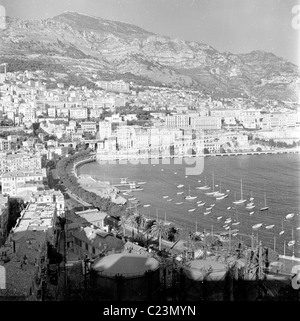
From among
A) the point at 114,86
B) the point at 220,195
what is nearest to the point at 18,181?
the point at 220,195

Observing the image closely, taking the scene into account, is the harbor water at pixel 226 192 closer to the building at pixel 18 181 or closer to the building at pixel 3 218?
the building at pixel 18 181

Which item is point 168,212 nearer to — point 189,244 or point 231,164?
point 189,244

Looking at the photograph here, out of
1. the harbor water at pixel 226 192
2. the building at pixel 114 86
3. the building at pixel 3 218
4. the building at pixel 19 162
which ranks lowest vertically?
the harbor water at pixel 226 192

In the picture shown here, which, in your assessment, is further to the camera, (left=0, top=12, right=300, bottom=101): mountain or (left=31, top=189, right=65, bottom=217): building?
(left=0, top=12, right=300, bottom=101): mountain

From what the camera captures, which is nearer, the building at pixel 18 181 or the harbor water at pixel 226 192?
the harbor water at pixel 226 192

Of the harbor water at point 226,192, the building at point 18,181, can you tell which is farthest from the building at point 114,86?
the building at point 18,181

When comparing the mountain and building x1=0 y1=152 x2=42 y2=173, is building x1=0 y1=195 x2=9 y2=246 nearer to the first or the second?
building x1=0 y1=152 x2=42 y2=173

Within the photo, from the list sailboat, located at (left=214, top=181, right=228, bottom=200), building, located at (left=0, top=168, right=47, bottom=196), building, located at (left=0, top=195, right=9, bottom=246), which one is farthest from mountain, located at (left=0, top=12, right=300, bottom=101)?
building, located at (left=0, top=195, right=9, bottom=246)

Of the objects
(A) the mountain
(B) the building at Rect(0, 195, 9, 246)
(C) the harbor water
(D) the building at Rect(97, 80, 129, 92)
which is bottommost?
(C) the harbor water

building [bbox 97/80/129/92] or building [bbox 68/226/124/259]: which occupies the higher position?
building [bbox 97/80/129/92]
